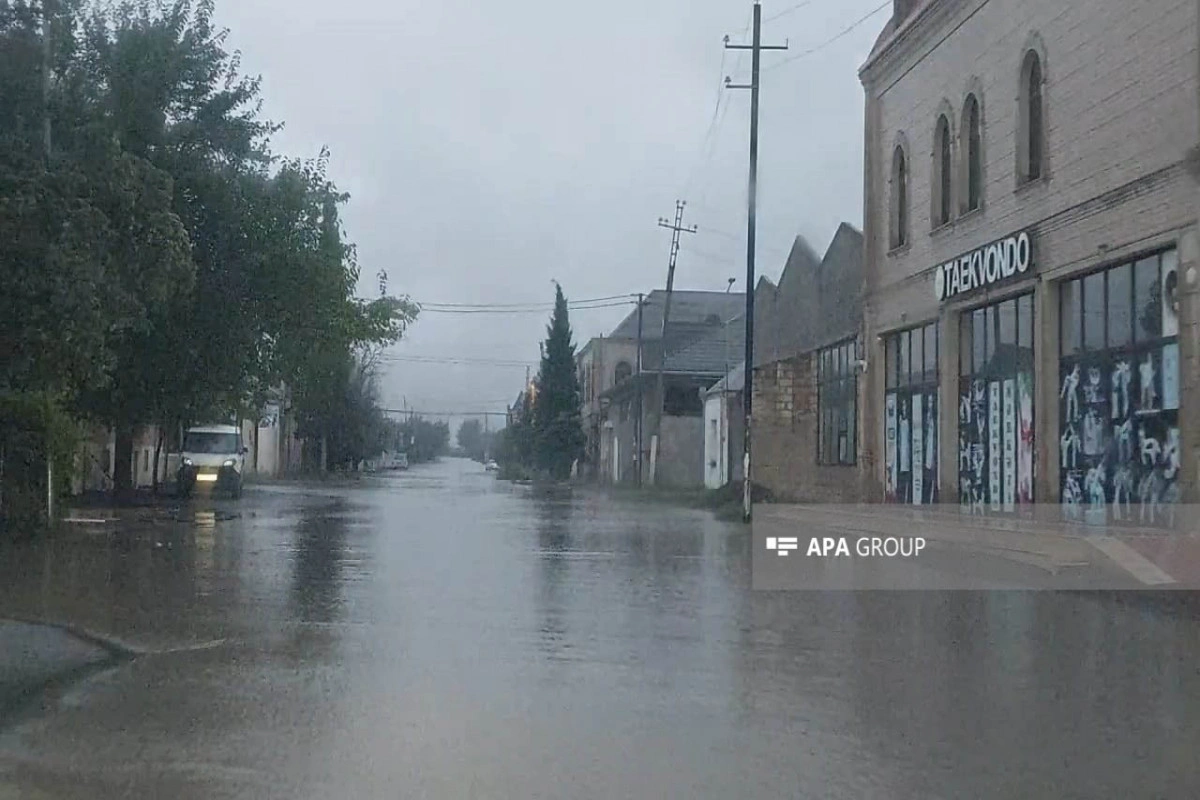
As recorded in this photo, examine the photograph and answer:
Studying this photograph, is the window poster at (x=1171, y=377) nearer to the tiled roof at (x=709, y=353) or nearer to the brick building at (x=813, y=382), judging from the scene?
the brick building at (x=813, y=382)

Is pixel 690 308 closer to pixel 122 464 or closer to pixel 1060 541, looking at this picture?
pixel 122 464

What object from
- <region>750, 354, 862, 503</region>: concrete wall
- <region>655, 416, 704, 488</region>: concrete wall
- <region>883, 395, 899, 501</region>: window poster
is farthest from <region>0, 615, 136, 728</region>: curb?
<region>655, 416, 704, 488</region>: concrete wall

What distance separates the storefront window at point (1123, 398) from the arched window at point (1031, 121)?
2.19 m

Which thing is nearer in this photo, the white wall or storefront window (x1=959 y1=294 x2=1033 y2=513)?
storefront window (x1=959 y1=294 x2=1033 y2=513)

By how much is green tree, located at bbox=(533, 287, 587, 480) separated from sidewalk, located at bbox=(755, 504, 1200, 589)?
62.6 meters

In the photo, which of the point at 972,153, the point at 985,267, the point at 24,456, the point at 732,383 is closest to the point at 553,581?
the point at 24,456

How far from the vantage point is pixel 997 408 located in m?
24.1

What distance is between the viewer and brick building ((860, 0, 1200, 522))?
18391 mm

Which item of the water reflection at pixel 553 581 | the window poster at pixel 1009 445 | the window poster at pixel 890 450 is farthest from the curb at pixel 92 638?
the window poster at pixel 890 450

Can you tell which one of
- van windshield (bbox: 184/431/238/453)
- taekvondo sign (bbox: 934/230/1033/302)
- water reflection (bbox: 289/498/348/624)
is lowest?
water reflection (bbox: 289/498/348/624)

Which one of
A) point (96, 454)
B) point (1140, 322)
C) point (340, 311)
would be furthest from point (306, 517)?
point (1140, 322)

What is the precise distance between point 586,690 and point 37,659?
401 centimetres

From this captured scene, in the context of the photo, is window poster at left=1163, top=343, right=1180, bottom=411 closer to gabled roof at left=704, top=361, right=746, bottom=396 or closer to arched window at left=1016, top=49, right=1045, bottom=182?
arched window at left=1016, top=49, right=1045, bottom=182

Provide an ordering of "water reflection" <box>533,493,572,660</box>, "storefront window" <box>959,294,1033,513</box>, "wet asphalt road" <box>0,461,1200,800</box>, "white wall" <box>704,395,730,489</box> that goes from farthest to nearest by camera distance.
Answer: "white wall" <box>704,395,730,489</box> < "storefront window" <box>959,294,1033,513</box> < "water reflection" <box>533,493,572,660</box> < "wet asphalt road" <box>0,461,1200,800</box>
